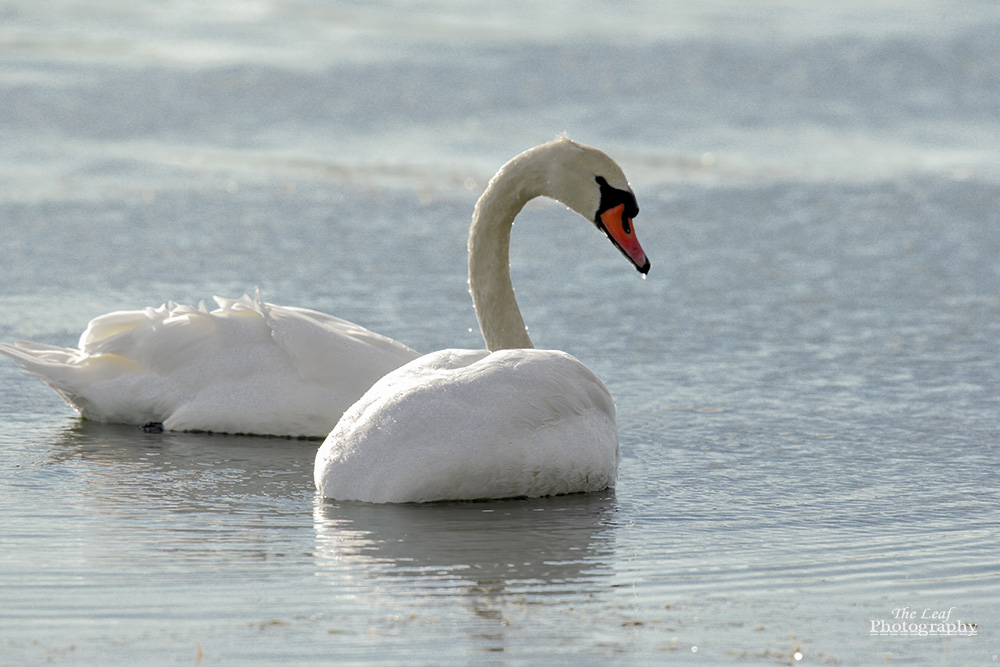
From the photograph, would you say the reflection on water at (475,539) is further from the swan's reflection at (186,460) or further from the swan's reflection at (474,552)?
the swan's reflection at (186,460)

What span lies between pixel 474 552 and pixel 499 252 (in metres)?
2.27

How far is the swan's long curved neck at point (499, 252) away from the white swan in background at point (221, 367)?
1.15 feet

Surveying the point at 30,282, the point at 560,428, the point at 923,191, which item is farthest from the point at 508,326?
the point at 923,191

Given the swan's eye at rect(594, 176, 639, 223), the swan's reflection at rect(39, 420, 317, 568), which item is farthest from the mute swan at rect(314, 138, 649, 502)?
the swan's eye at rect(594, 176, 639, 223)

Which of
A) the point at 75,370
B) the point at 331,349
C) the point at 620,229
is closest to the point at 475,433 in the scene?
the point at 331,349

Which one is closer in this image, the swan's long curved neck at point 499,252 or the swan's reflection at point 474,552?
the swan's reflection at point 474,552

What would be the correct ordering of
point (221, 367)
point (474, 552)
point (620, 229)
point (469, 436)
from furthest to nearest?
point (221, 367)
point (620, 229)
point (469, 436)
point (474, 552)

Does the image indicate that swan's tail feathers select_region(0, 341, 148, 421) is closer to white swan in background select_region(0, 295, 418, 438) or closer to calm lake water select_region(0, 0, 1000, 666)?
white swan in background select_region(0, 295, 418, 438)

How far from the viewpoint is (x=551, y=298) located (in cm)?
901

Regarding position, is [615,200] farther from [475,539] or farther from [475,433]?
[475,539]

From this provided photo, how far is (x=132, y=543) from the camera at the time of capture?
4789mm

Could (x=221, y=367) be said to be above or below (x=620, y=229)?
below

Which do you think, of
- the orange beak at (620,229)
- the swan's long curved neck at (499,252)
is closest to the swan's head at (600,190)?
the orange beak at (620,229)

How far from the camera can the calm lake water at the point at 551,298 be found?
4199 mm
